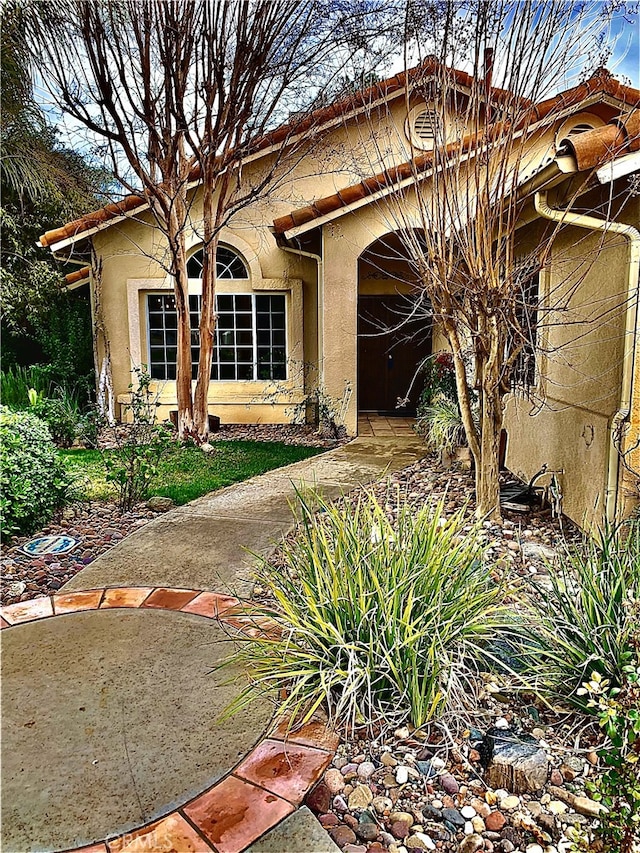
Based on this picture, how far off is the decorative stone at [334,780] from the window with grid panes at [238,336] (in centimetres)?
1023

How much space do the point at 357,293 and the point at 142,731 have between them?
8971 mm

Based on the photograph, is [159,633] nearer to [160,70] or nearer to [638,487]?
[638,487]

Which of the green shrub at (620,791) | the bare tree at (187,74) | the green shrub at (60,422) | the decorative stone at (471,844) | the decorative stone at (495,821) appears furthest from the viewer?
the green shrub at (60,422)

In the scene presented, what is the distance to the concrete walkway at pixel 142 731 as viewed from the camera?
230cm

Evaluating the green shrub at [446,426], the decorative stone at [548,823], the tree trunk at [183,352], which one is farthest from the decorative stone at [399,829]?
the tree trunk at [183,352]

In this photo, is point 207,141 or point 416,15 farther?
point 207,141

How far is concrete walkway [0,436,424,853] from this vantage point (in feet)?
7.56

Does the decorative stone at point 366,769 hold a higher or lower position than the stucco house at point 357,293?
lower

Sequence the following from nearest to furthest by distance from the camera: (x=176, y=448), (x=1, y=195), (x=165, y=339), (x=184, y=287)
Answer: (x=176, y=448), (x=184, y=287), (x=165, y=339), (x=1, y=195)

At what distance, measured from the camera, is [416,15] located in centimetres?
541

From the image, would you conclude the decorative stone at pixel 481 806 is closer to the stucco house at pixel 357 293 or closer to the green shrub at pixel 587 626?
the green shrub at pixel 587 626

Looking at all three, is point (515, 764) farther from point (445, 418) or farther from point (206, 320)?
point (206, 320)

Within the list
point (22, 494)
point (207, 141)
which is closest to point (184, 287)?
point (207, 141)

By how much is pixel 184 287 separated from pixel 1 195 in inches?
329
